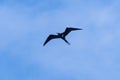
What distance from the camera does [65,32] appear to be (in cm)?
8131

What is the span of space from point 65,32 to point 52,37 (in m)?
2.92

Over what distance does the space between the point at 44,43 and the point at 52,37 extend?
1.91 m

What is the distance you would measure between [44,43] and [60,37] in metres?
3.36

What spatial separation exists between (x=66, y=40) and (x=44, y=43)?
14.4 ft

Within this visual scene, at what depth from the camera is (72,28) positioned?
82.1 m

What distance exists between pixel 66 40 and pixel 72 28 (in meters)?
2.95

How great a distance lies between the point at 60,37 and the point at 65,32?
4.38ft

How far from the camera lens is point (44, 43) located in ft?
270

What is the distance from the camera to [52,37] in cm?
8275

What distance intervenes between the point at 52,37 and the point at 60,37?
2.33m

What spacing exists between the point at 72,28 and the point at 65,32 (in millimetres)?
1665

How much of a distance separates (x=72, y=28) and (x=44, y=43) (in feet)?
19.0

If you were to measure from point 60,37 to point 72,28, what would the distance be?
117 inches
